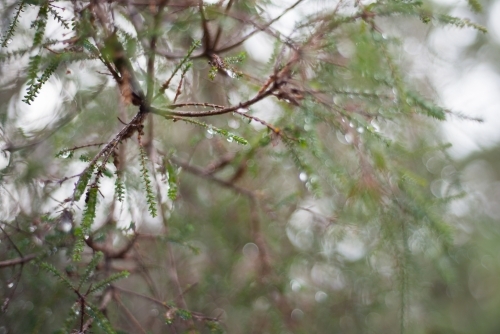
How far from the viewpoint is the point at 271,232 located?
283 centimetres

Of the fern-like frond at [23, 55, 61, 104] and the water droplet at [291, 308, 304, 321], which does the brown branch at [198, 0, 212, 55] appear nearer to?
the fern-like frond at [23, 55, 61, 104]

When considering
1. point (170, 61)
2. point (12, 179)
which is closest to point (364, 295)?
point (170, 61)

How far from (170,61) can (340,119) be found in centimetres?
81

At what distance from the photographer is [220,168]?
2.35 meters

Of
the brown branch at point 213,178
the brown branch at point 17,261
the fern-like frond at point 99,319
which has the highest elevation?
the brown branch at point 213,178

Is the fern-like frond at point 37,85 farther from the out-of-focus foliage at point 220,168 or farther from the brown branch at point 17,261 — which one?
the brown branch at point 17,261

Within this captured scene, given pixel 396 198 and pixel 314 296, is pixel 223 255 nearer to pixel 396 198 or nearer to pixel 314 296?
pixel 314 296

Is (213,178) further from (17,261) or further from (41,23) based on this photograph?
(41,23)

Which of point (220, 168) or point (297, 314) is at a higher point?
point (220, 168)

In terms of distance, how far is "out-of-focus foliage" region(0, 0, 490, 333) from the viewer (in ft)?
4.51

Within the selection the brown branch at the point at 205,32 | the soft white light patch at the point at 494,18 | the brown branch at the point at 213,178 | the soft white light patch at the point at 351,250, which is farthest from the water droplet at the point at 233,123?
the soft white light patch at the point at 494,18

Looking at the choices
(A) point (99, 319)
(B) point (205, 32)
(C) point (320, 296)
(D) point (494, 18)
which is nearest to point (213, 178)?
(B) point (205, 32)

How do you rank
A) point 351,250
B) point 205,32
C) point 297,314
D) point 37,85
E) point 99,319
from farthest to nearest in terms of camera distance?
point 351,250, point 297,314, point 205,32, point 99,319, point 37,85

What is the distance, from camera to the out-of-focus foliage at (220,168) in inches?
54.1
